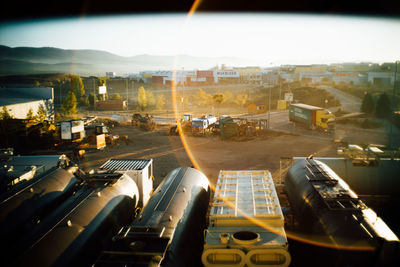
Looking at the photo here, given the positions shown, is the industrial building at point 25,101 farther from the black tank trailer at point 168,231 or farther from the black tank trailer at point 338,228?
the black tank trailer at point 338,228

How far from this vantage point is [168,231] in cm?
719

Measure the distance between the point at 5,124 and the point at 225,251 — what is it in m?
27.5

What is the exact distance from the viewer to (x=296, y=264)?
912 cm

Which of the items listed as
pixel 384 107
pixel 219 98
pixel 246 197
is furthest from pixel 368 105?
pixel 246 197

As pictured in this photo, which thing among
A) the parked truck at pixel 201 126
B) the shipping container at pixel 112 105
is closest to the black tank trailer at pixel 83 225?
the parked truck at pixel 201 126

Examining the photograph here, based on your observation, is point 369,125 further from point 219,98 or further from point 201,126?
point 219,98

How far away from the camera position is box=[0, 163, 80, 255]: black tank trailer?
309 inches

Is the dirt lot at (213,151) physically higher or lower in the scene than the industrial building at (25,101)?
lower

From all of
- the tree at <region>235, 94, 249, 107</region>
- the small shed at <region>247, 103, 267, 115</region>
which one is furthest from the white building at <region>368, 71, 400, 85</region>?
the small shed at <region>247, 103, 267, 115</region>

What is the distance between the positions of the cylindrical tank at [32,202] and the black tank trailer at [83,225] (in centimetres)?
78

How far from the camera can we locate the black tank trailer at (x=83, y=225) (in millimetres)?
6309

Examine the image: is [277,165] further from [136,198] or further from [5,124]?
[5,124]

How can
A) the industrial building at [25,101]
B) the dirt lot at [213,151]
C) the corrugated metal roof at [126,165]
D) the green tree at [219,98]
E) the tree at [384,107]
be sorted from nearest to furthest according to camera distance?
the corrugated metal roof at [126,165], the dirt lot at [213,151], the industrial building at [25,101], the tree at [384,107], the green tree at [219,98]

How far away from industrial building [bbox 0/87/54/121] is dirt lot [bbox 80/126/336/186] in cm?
1291
